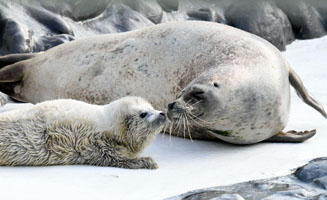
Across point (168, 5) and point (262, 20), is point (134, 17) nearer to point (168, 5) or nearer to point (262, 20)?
point (168, 5)

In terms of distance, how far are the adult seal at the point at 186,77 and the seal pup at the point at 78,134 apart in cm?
25

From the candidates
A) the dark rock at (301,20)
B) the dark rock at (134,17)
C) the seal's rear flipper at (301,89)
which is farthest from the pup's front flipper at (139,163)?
the dark rock at (301,20)

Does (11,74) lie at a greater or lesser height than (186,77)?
lesser

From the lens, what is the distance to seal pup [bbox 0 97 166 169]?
12.1ft

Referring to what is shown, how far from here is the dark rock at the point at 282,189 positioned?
116 inches

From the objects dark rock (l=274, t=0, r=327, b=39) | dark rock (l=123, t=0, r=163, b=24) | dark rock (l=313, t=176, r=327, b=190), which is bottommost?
dark rock (l=274, t=0, r=327, b=39)

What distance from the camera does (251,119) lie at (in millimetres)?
4320

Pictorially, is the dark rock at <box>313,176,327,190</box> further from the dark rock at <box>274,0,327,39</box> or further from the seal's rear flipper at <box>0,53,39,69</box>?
the dark rock at <box>274,0,327,39</box>

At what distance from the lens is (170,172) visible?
3.67 m

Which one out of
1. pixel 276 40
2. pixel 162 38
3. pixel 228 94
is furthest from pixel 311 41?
pixel 228 94

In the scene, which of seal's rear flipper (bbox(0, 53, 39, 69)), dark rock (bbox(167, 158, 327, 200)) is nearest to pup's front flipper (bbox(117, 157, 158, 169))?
dark rock (bbox(167, 158, 327, 200))

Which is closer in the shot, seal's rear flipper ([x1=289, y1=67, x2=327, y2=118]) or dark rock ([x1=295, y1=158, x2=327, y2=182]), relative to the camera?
dark rock ([x1=295, y1=158, x2=327, y2=182])

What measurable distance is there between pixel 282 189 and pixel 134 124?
115 centimetres

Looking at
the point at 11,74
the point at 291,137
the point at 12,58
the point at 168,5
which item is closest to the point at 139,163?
the point at 291,137
